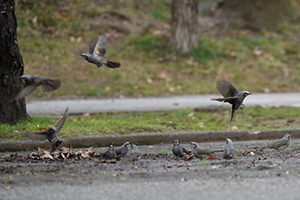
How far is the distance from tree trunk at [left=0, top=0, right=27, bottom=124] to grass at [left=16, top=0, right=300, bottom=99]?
179 inches

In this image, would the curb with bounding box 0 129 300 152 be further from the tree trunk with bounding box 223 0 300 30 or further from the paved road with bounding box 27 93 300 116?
the tree trunk with bounding box 223 0 300 30

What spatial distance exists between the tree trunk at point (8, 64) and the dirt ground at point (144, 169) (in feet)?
5.36

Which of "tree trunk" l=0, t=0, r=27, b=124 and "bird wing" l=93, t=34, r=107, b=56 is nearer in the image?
"bird wing" l=93, t=34, r=107, b=56

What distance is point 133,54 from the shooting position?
53.6ft

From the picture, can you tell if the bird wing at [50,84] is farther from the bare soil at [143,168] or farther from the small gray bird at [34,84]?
the bare soil at [143,168]

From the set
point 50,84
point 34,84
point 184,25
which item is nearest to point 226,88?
point 50,84

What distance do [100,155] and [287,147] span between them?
2.69 metres

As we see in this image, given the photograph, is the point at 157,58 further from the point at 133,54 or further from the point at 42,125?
the point at 42,125

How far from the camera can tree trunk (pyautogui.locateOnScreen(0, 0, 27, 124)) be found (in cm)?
850

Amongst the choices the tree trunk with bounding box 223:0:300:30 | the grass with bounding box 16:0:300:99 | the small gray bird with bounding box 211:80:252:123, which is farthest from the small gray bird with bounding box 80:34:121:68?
the tree trunk with bounding box 223:0:300:30

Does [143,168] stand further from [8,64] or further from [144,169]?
[8,64]

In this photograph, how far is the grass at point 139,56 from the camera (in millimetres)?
14320

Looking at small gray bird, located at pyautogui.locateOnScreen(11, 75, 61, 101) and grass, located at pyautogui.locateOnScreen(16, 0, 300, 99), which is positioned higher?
grass, located at pyautogui.locateOnScreen(16, 0, 300, 99)

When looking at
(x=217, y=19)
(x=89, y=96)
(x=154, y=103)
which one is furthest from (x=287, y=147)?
(x=217, y=19)
